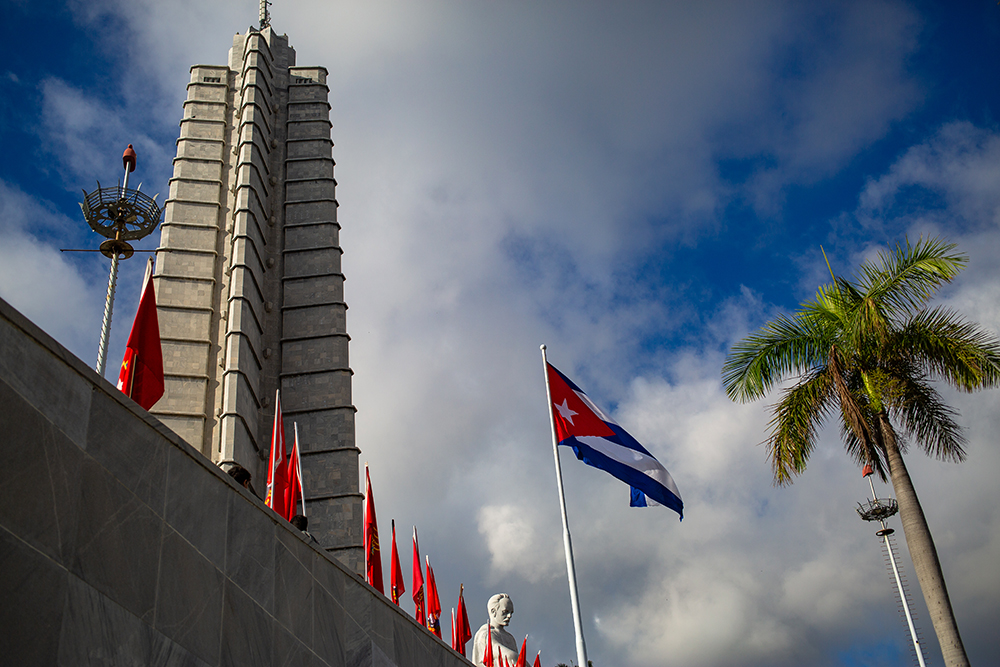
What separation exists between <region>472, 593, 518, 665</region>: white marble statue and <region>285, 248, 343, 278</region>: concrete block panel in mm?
14580

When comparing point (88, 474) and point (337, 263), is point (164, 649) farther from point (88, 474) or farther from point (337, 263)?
point (337, 263)

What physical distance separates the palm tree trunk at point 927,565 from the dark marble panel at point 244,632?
952 cm

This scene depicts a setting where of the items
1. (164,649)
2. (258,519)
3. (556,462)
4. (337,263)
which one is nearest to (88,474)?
(164,649)

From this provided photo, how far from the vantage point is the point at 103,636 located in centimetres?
510

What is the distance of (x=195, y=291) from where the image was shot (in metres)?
23.7

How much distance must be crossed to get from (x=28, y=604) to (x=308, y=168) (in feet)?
83.3

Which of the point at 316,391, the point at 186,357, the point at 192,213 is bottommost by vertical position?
the point at 316,391

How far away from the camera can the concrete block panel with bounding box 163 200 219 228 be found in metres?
25.3

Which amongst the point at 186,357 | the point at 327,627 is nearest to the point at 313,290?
the point at 186,357

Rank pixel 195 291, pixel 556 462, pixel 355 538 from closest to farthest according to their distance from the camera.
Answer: pixel 556 462
pixel 355 538
pixel 195 291

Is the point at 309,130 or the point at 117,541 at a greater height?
the point at 309,130

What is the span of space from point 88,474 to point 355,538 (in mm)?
16990

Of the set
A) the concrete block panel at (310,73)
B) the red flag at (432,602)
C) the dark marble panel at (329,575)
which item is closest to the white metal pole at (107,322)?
the dark marble panel at (329,575)

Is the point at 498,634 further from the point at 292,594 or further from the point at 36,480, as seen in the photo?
the point at 36,480
